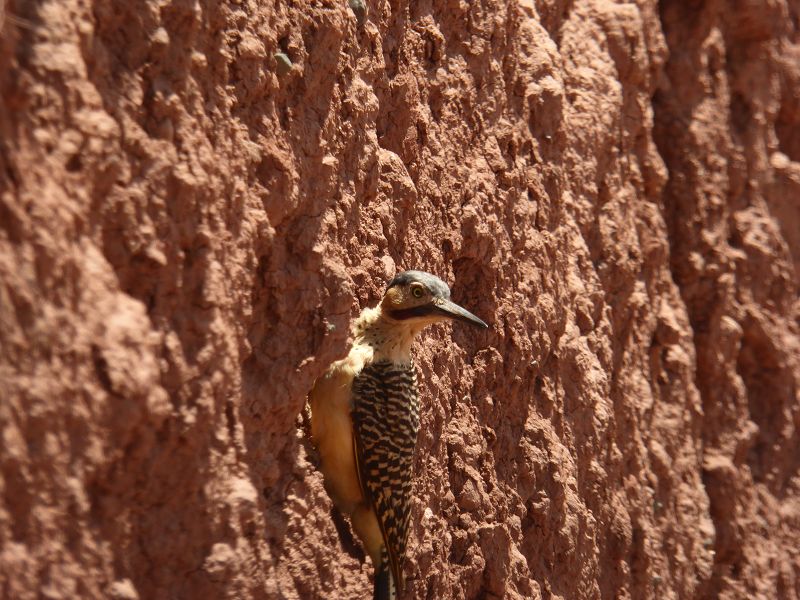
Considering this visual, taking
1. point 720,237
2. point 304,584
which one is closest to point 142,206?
point 304,584

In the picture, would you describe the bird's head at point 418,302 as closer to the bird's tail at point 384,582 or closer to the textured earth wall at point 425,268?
the textured earth wall at point 425,268

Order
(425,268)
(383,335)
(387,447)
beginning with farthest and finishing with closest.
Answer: (425,268)
(383,335)
(387,447)

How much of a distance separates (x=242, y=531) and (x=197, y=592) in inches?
9.9

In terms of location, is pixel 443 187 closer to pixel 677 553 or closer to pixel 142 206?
pixel 142 206

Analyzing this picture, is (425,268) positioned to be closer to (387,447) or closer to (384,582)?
(387,447)

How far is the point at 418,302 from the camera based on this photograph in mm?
4656

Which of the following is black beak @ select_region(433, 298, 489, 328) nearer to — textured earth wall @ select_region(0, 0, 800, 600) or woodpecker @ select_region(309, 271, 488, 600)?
woodpecker @ select_region(309, 271, 488, 600)

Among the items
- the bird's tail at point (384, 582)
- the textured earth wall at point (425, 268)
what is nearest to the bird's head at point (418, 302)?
the textured earth wall at point (425, 268)

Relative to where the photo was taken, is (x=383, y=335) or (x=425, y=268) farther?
(x=425, y=268)

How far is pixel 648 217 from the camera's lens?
6.92m

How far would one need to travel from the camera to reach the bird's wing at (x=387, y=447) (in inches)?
179

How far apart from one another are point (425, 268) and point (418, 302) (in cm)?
57

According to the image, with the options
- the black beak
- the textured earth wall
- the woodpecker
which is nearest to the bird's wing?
the woodpecker

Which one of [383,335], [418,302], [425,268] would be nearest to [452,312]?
[418,302]
